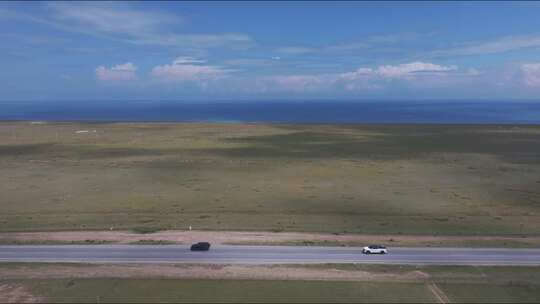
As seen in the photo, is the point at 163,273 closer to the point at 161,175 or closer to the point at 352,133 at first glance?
the point at 161,175

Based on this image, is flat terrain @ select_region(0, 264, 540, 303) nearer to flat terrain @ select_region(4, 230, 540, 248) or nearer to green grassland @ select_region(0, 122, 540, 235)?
flat terrain @ select_region(4, 230, 540, 248)

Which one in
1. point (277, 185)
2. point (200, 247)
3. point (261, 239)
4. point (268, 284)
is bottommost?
point (268, 284)

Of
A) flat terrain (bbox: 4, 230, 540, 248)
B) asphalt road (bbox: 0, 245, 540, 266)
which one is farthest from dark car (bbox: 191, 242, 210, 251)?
flat terrain (bbox: 4, 230, 540, 248)

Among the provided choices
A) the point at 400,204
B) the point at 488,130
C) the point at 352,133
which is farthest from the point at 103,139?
the point at 488,130

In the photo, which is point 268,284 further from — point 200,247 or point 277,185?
point 277,185

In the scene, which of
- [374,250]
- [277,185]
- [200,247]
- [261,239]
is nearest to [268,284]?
[200,247]

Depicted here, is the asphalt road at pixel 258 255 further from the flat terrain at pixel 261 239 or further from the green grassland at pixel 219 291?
the green grassland at pixel 219 291

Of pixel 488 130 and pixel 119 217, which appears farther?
pixel 488 130
